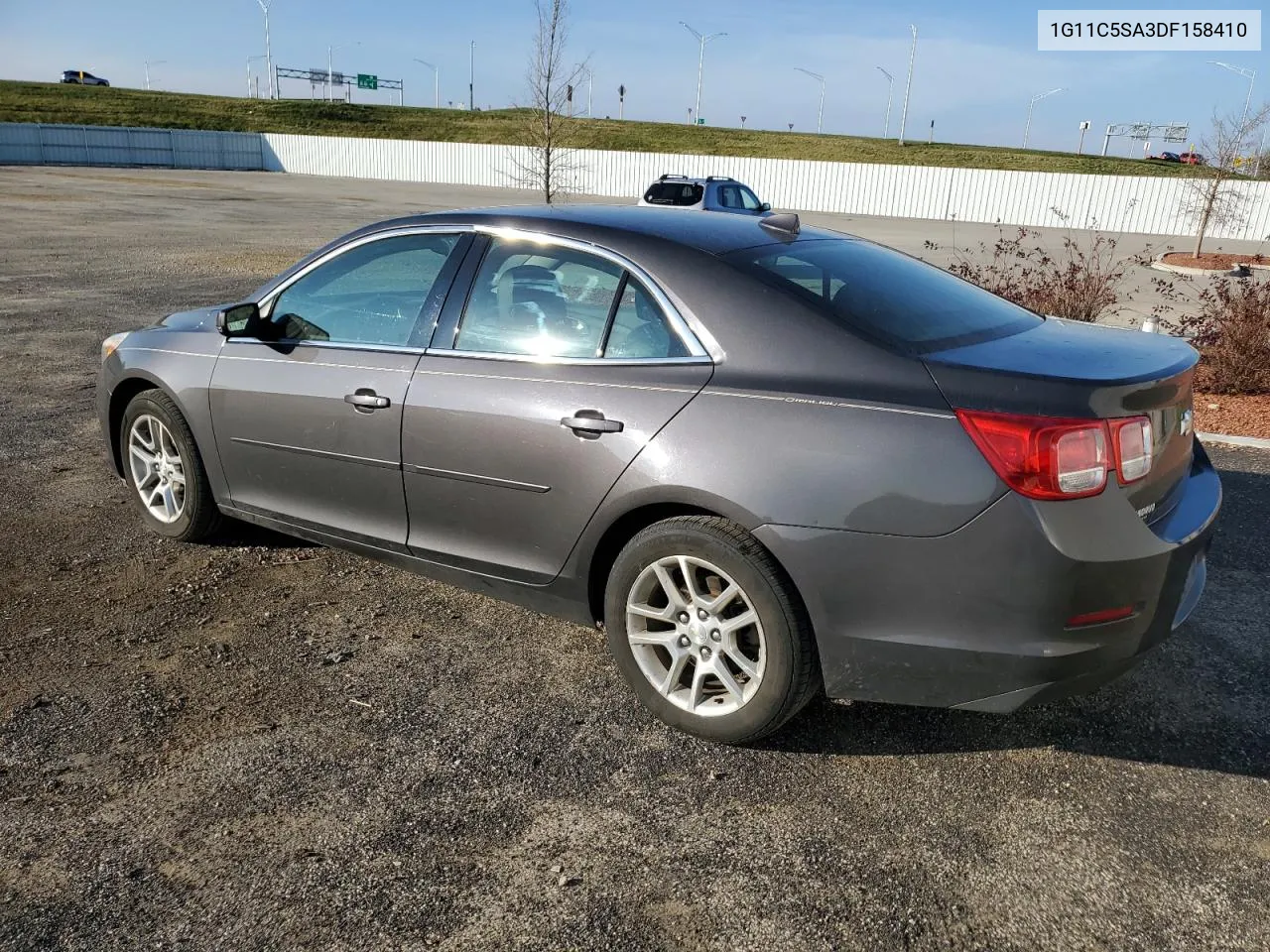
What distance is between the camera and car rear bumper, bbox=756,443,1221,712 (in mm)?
2668

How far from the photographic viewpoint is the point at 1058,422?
2.67 m

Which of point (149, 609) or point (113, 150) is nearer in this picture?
point (149, 609)

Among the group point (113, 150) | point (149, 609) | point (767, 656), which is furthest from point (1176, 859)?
point (113, 150)

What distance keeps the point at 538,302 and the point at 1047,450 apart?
1.83m

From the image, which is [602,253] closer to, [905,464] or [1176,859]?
[905,464]

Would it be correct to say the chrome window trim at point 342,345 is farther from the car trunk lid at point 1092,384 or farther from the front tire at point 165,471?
the car trunk lid at point 1092,384

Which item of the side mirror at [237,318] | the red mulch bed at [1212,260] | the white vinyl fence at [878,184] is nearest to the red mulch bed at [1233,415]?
the side mirror at [237,318]

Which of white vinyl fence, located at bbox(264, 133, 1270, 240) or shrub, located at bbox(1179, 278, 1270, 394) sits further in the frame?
white vinyl fence, located at bbox(264, 133, 1270, 240)

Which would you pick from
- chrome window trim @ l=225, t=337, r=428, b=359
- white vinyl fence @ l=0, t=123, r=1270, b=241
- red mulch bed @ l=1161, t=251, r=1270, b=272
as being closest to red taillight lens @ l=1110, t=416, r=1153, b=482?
chrome window trim @ l=225, t=337, r=428, b=359

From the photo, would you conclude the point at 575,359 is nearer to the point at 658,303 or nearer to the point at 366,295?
the point at 658,303

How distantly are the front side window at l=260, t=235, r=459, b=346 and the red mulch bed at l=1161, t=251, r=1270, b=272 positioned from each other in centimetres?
2411

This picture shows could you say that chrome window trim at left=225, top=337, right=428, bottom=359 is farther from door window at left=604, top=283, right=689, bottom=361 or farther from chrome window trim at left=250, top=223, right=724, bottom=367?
door window at left=604, top=283, right=689, bottom=361

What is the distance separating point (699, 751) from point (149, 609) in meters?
2.44

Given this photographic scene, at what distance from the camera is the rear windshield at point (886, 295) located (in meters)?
3.15
